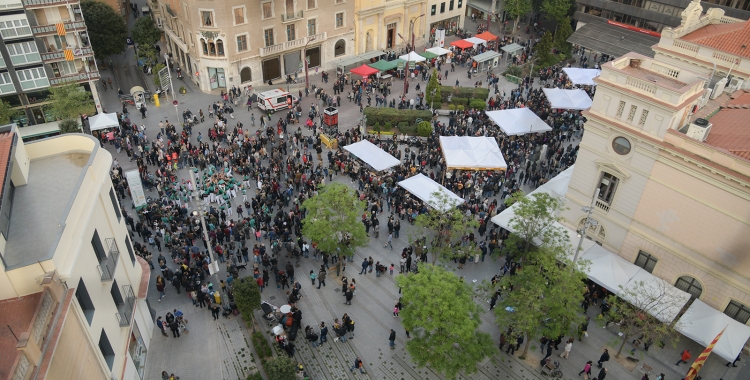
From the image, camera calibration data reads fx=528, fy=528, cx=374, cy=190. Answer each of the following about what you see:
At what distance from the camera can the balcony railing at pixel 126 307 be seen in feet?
62.6

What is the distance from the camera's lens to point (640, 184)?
24609mm

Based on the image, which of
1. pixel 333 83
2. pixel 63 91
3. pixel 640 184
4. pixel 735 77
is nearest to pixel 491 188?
pixel 640 184

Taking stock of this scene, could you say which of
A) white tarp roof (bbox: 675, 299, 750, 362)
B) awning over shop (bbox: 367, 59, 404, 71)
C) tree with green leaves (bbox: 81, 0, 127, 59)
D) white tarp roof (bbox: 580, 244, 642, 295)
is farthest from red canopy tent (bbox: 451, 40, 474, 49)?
white tarp roof (bbox: 675, 299, 750, 362)

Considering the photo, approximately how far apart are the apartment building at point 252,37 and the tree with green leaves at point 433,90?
12.9 m

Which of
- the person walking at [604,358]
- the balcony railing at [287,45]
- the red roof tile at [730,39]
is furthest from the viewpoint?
the balcony railing at [287,45]

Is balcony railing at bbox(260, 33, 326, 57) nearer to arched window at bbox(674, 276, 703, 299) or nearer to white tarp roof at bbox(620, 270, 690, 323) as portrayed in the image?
white tarp roof at bbox(620, 270, 690, 323)

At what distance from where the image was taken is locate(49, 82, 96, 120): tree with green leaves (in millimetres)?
37188

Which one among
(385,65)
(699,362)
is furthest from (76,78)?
(699,362)

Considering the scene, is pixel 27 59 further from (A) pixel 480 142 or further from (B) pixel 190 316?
(A) pixel 480 142

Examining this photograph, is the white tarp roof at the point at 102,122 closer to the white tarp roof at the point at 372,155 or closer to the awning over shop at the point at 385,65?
the white tarp roof at the point at 372,155

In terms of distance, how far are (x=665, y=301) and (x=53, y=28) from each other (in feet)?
138

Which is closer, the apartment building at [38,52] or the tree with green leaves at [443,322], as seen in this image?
the tree with green leaves at [443,322]

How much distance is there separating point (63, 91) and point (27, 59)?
3.26 m

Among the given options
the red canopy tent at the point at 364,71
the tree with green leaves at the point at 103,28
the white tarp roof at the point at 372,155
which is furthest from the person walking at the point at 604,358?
the tree with green leaves at the point at 103,28
